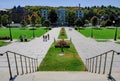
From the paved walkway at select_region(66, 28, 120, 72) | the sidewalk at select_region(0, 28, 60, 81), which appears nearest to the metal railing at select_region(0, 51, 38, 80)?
the sidewalk at select_region(0, 28, 60, 81)

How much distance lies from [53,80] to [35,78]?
38.8 inches

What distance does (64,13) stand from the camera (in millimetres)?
143500

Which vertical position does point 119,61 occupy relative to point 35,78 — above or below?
below

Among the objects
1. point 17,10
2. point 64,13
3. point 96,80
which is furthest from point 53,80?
point 64,13

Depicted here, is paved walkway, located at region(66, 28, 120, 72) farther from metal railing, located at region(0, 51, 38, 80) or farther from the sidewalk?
metal railing, located at region(0, 51, 38, 80)

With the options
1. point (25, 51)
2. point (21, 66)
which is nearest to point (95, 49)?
point (25, 51)

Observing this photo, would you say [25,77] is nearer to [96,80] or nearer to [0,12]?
[96,80]

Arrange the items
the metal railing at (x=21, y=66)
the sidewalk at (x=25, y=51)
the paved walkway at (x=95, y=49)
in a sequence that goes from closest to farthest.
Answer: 1. the metal railing at (x=21, y=66)
2. the sidewalk at (x=25, y=51)
3. the paved walkway at (x=95, y=49)

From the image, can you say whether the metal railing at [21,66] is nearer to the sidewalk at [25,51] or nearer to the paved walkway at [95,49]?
the sidewalk at [25,51]

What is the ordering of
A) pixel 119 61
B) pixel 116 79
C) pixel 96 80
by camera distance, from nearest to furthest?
pixel 96 80
pixel 116 79
pixel 119 61

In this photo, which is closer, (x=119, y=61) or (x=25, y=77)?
(x=25, y=77)

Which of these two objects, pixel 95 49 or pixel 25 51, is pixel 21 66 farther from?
pixel 95 49

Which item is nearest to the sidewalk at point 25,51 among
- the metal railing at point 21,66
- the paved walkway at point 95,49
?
the metal railing at point 21,66

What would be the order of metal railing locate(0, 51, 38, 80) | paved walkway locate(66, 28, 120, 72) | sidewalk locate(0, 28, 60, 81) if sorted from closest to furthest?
metal railing locate(0, 51, 38, 80), sidewalk locate(0, 28, 60, 81), paved walkway locate(66, 28, 120, 72)
